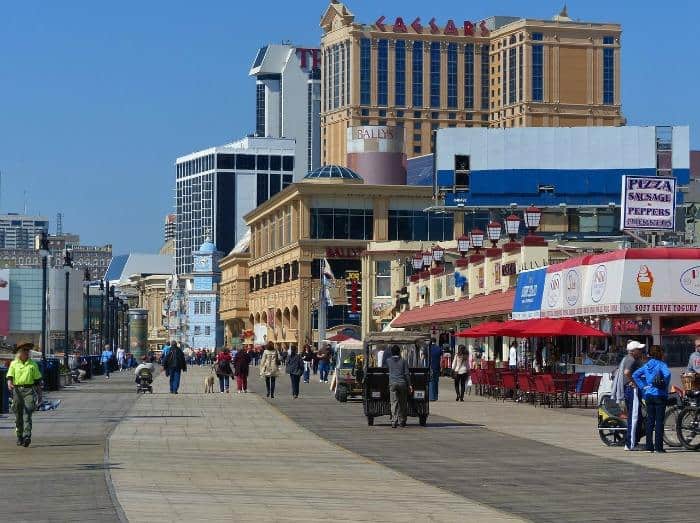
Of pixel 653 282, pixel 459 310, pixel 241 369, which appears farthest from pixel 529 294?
pixel 459 310

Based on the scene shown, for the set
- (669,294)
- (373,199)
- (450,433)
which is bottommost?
(450,433)

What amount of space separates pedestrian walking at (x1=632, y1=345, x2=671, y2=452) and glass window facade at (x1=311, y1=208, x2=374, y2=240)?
89545 mm

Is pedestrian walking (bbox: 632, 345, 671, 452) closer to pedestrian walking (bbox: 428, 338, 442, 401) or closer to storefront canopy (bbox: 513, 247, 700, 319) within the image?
pedestrian walking (bbox: 428, 338, 442, 401)

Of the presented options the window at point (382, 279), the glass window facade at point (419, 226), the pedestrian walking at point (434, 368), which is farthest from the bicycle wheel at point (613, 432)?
the glass window facade at point (419, 226)

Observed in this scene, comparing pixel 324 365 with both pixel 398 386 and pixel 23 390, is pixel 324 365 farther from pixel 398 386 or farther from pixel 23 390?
pixel 23 390

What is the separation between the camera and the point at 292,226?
11712 cm

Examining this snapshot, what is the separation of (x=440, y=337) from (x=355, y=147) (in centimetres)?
5644

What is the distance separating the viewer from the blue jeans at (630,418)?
23.1 meters

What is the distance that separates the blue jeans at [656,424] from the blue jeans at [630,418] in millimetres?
349

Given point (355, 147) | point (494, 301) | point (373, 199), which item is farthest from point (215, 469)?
point (355, 147)

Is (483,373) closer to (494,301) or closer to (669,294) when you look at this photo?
(669,294)

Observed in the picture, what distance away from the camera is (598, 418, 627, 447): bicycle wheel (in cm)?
2414

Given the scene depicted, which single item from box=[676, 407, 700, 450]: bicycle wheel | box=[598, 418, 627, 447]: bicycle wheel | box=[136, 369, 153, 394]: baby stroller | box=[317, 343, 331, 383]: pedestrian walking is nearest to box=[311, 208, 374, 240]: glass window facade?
box=[317, 343, 331, 383]: pedestrian walking

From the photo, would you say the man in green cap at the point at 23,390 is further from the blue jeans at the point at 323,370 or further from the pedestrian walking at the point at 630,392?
the blue jeans at the point at 323,370
